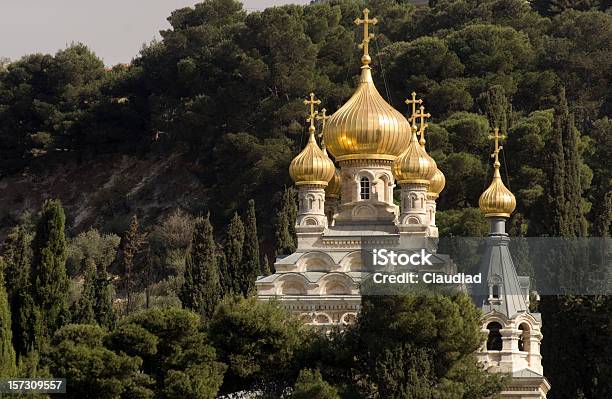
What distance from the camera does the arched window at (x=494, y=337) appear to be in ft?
164

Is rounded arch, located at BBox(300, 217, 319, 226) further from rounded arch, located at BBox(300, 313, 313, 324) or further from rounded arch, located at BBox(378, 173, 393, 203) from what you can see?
rounded arch, located at BBox(300, 313, 313, 324)

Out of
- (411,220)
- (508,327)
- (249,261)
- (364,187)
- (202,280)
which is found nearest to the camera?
(508,327)

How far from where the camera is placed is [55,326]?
5044cm

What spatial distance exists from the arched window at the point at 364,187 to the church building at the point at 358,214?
0.10 feet

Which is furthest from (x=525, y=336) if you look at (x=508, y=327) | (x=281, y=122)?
(x=281, y=122)

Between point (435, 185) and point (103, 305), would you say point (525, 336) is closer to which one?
point (435, 185)

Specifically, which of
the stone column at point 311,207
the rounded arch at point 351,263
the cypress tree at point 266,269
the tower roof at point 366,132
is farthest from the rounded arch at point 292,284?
the cypress tree at point 266,269

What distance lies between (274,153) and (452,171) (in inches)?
390

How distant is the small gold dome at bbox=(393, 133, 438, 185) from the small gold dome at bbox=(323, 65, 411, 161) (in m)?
0.32

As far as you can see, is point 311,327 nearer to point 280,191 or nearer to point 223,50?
point 280,191

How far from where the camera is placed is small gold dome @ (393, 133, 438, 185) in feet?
185

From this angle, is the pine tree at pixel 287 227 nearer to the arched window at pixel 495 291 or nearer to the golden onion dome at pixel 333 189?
the golden onion dome at pixel 333 189

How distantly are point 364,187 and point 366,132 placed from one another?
1703 millimetres

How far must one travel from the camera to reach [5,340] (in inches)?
1809
